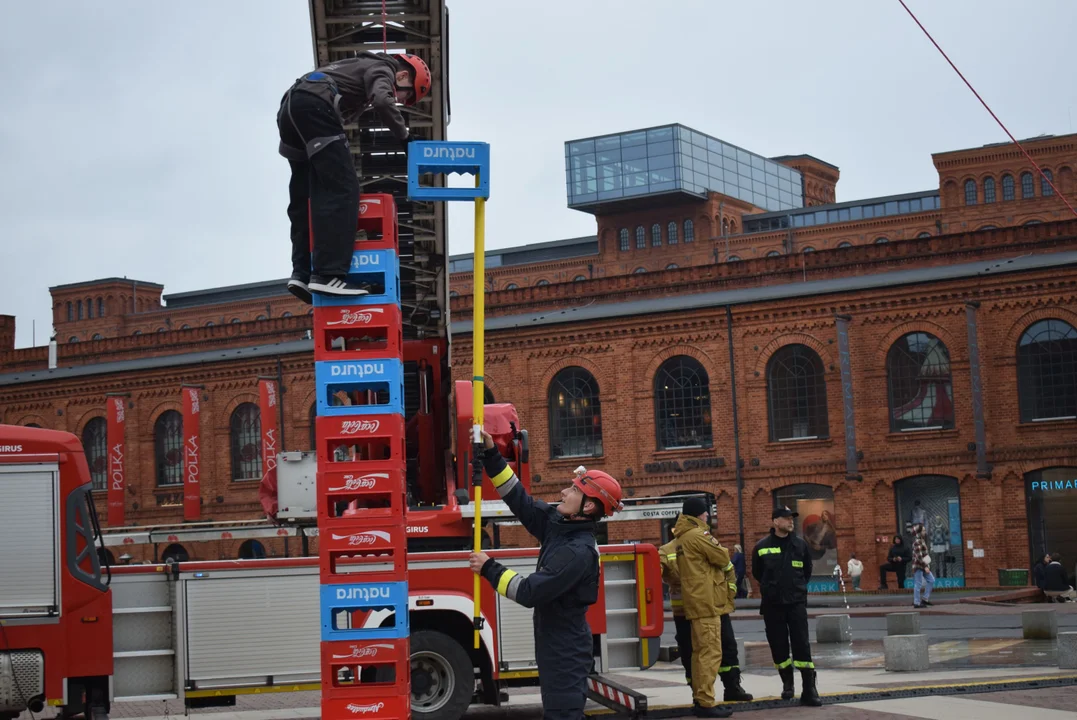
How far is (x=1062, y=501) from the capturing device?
115 ft

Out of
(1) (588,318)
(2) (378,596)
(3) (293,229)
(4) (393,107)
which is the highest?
(1) (588,318)

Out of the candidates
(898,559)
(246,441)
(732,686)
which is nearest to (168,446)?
(246,441)

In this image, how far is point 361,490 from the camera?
7.91 meters

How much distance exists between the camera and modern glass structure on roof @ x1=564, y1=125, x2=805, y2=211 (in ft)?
238

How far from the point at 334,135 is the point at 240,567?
15.4 ft

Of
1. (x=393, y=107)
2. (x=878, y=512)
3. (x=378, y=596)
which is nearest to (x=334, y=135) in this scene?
(x=393, y=107)

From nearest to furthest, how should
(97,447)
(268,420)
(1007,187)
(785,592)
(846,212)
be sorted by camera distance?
(785,592)
(268,420)
(97,447)
(1007,187)
(846,212)

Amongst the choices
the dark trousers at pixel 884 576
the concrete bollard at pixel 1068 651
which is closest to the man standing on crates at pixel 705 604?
the concrete bollard at pixel 1068 651

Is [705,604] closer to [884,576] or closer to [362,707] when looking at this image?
[362,707]

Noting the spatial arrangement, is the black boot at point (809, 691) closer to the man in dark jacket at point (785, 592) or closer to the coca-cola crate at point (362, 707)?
the man in dark jacket at point (785, 592)

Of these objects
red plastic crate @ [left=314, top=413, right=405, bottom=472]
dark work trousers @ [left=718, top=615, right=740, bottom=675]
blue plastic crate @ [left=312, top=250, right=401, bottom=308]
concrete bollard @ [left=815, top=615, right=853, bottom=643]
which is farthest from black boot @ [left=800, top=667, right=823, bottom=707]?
concrete bollard @ [left=815, top=615, right=853, bottom=643]

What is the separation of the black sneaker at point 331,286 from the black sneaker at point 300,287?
1.07 ft

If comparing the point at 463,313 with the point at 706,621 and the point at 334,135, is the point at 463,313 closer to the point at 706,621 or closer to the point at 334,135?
the point at 706,621

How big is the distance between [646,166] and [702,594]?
63.3 meters
